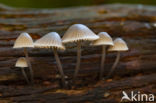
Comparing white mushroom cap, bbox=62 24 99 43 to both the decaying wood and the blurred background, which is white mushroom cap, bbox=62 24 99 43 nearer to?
the decaying wood

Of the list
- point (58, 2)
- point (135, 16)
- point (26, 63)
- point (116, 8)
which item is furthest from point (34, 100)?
point (58, 2)

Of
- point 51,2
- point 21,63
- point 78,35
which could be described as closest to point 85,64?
point 78,35

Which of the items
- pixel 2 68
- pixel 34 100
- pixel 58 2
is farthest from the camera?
pixel 58 2

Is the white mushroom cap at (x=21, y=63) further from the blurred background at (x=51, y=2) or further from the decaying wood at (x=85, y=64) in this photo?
the blurred background at (x=51, y=2)

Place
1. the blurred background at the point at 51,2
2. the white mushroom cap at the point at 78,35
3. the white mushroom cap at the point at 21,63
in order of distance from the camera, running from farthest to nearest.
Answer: the blurred background at the point at 51,2
the white mushroom cap at the point at 21,63
the white mushroom cap at the point at 78,35

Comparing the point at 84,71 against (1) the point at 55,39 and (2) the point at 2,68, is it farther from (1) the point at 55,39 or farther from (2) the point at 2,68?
(2) the point at 2,68

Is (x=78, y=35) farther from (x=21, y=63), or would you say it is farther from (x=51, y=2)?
(x=51, y=2)

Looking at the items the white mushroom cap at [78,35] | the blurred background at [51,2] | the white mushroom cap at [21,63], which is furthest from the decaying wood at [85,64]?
the blurred background at [51,2]

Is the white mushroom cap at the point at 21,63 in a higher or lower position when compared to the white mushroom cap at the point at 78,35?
lower

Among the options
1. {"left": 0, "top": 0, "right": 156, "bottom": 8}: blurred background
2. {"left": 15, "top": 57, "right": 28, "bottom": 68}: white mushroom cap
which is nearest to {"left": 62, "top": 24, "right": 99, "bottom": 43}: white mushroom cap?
{"left": 15, "top": 57, "right": 28, "bottom": 68}: white mushroom cap
